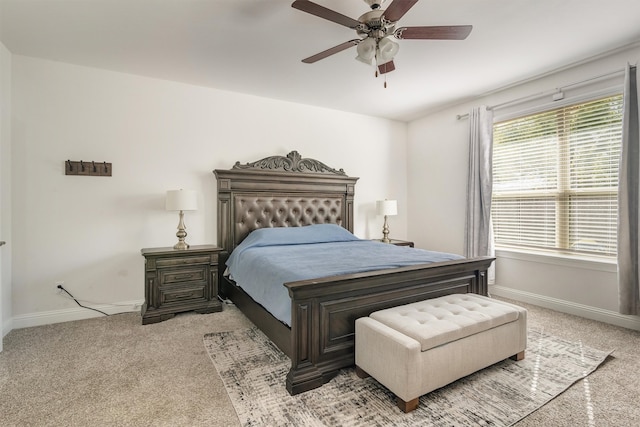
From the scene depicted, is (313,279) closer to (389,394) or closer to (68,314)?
(389,394)

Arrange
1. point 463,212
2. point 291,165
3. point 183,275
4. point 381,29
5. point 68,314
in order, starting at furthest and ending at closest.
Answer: point 463,212, point 291,165, point 183,275, point 68,314, point 381,29

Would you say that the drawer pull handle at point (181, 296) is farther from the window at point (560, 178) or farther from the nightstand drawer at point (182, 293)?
the window at point (560, 178)

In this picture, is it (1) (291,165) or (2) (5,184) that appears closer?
(2) (5,184)

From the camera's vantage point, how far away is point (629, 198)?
282 cm

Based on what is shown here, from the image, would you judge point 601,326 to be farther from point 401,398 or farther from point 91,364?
point 91,364

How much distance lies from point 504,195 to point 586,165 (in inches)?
35.9

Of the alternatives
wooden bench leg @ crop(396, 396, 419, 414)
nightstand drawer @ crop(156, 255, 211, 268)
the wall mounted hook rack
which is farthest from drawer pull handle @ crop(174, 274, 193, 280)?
wooden bench leg @ crop(396, 396, 419, 414)

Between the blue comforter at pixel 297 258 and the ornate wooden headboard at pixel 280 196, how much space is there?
31 centimetres

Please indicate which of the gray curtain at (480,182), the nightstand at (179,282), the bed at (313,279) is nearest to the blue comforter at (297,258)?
the bed at (313,279)

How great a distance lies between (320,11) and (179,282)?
2764mm

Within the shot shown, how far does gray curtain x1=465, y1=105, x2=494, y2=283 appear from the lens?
13.1 ft

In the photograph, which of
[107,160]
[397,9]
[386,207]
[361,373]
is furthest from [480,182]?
[107,160]

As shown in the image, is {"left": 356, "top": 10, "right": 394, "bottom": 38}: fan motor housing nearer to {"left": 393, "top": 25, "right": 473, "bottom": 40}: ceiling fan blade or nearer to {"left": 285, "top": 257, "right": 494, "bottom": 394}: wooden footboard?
{"left": 393, "top": 25, "right": 473, "bottom": 40}: ceiling fan blade

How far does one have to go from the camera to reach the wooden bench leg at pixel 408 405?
5.49 feet
